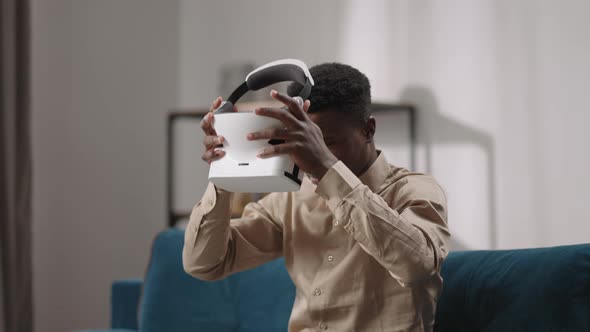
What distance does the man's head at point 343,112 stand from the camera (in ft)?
3.99

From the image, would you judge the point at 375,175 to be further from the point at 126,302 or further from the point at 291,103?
the point at 126,302

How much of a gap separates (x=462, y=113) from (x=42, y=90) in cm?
176

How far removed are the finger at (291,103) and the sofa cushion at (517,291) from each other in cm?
50

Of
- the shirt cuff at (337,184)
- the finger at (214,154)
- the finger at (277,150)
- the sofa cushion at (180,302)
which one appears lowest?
the sofa cushion at (180,302)

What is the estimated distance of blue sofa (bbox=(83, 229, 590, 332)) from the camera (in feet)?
3.84

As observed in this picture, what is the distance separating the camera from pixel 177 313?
68.5 inches

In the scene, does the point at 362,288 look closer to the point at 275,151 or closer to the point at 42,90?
the point at 275,151

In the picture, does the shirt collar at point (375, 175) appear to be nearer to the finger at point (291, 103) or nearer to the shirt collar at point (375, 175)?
the shirt collar at point (375, 175)

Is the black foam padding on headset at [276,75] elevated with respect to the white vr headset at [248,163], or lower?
elevated

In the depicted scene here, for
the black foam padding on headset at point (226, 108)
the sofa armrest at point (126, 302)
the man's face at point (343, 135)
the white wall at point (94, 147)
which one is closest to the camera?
the black foam padding on headset at point (226, 108)

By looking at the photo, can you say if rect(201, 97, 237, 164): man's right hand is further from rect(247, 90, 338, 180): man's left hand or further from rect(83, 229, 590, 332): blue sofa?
rect(83, 229, 590, 332): blue sofa

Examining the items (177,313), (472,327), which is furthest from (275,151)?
(177,313)

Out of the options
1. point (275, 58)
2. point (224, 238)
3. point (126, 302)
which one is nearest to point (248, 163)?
point (224, 238)

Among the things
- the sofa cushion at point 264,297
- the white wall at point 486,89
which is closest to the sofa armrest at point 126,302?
the sofa cushion at point 264,297
